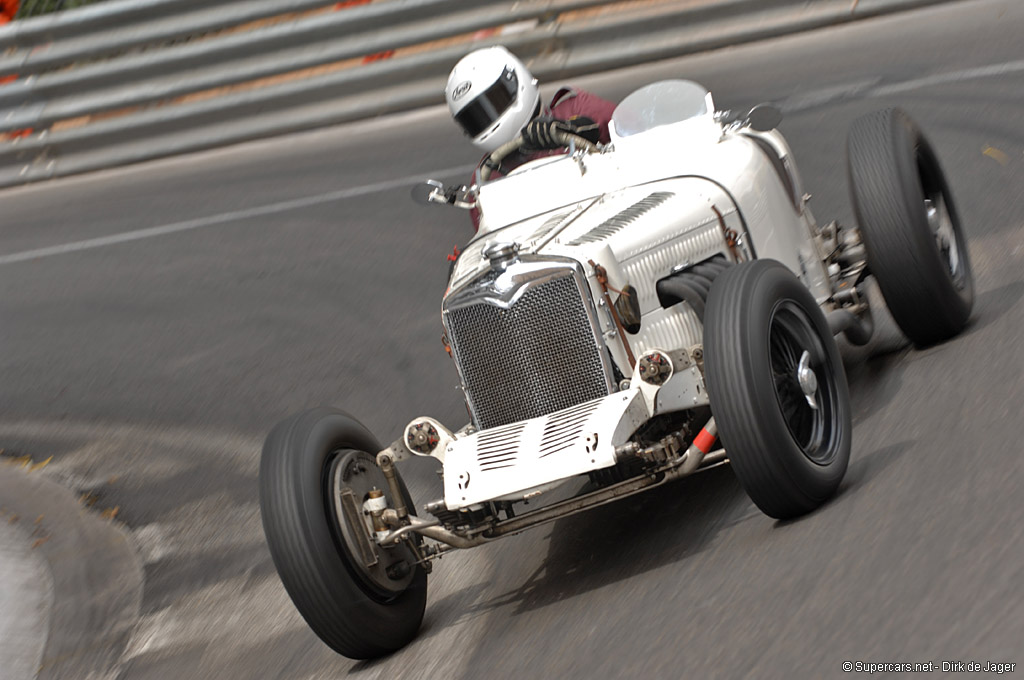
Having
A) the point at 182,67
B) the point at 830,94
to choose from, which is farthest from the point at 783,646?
the point at 182,67

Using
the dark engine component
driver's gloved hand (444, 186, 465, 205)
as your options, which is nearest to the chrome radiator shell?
the dark engine component

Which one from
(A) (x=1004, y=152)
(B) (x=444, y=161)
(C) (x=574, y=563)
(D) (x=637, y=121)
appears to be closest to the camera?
(C) (x=574, y=563)

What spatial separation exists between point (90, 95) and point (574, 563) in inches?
395

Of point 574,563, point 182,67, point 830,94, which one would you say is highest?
point 182,67

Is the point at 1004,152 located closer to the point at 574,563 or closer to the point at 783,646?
the point at 574,563

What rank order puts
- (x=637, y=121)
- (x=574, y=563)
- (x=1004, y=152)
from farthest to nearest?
(x=1004, y=152), (x=637, y=121), (x=574, y=563)

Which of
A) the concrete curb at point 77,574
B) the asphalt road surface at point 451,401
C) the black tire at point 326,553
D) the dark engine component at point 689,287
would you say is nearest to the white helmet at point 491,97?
the dark engine component at point 689,287

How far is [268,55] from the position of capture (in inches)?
546

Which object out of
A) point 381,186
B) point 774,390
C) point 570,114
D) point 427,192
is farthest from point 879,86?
point 774,390

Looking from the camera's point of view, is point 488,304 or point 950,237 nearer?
point 488,304

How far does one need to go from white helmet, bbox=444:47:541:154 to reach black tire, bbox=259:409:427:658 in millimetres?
1972

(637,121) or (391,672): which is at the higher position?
(637,121)

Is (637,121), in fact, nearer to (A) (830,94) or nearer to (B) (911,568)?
(B) (911,568)

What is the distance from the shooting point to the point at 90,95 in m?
14.3
